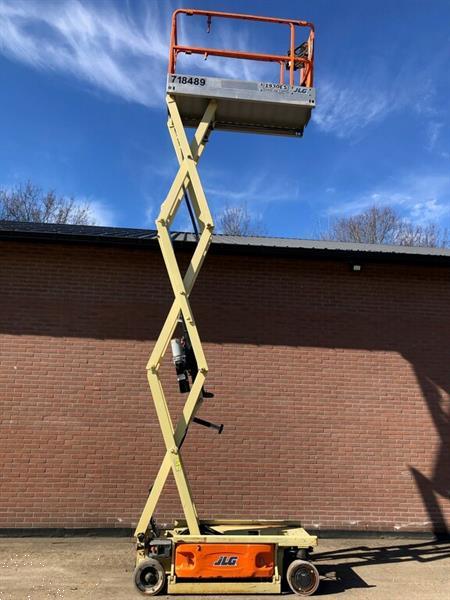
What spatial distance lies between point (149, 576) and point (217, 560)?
71 centimetres

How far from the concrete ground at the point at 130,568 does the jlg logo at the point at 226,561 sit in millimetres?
359

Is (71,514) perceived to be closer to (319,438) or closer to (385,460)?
(319,438)

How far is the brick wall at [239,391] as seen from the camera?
21.9 feet

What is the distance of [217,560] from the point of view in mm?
4727

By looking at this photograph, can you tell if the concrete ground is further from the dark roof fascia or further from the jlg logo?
the dark roof fascia

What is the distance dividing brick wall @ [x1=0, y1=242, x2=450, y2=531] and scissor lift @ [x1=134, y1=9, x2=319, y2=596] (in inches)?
57.7

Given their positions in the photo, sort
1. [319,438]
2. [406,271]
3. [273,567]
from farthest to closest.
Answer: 1. [406,271]
2. [319,438]
3. [273,567]

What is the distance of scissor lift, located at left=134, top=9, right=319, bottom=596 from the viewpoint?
4762 millimetres

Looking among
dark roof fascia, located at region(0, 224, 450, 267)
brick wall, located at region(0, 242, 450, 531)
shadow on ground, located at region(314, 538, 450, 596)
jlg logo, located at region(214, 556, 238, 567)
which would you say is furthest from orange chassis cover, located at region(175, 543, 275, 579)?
dark roof fascia, located at region(0, 224, 450, 267)

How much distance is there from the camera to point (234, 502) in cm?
671

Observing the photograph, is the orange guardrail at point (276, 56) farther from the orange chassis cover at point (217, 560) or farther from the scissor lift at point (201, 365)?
the orange chassis cover at point (217, 560)

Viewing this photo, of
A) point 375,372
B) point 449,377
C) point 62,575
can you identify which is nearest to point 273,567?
point 62,575

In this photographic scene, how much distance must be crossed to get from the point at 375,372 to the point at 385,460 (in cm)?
128

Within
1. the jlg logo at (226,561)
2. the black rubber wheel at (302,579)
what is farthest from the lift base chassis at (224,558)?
the black rubber wheel at (302,579)
